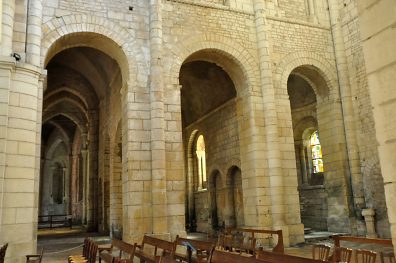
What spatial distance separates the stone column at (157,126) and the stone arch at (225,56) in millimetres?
653

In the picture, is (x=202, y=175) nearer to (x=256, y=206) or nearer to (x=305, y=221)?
(x=305, y=221)

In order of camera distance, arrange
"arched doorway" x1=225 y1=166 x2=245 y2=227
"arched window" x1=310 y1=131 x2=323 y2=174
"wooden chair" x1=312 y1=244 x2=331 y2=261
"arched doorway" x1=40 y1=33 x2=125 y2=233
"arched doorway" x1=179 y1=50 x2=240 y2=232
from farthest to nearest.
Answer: "arched window" x1=310 y1=131 x2=323 y2=174
"arched doorway" x1=179 y1=50 x2=240 y2=232
"arched doorway" x1=225 y1=166 x2=245 y2=227
"arched doorway" x1=40 y1=33 x2=125 y2=233
"wooden chair" x1=312 y1=244 x2=331 y2=261

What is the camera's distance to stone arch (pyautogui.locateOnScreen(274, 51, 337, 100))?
13031 millimetres

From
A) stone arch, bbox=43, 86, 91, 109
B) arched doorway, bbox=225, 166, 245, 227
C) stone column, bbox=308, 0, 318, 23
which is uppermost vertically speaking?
stone column, bbox=308, 0, 318, 23

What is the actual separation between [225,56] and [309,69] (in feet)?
11.7

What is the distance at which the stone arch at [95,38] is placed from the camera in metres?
10.4

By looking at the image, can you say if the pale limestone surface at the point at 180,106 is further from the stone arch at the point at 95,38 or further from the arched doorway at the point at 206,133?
the arched doorway at the point at 206,133

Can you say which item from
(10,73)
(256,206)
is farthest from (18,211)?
(256,206)

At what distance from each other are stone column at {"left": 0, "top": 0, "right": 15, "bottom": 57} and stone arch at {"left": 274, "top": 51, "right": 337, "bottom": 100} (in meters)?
8.25

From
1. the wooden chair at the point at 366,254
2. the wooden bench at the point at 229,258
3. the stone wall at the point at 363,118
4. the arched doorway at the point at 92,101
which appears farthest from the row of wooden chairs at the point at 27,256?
the stone wall at the point at 363,118

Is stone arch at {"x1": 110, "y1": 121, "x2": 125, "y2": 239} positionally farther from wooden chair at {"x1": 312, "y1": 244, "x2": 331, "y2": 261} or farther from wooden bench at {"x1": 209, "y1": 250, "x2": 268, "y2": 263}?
wooden bench at {"x1": 209, "y1": 250, "x2": 268, "y2": 263}

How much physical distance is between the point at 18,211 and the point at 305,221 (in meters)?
11.9

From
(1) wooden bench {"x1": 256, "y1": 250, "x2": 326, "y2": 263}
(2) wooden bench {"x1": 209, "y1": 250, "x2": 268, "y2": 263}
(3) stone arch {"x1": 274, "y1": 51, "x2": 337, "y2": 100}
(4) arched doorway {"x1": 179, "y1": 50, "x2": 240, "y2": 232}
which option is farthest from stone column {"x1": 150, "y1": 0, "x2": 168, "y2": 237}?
(1) wooden bench {"x1": 256, "y1": 250, "x2": 326, "y2": 263}

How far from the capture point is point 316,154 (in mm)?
16906
